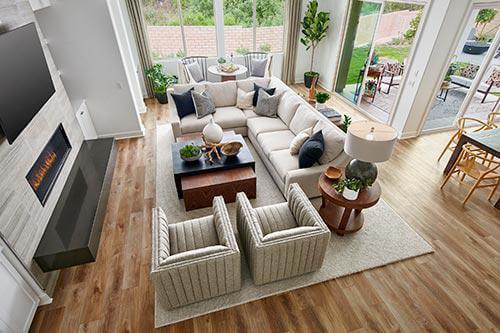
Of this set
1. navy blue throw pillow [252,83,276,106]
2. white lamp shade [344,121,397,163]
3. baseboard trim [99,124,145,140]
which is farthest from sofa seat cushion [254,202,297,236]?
baseboard trim [99,124,145,140]

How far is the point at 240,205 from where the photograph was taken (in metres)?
2.66

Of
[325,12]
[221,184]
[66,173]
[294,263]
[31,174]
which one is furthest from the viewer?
[325,12]

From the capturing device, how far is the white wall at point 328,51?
657 cm

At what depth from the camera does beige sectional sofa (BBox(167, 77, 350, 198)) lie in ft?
11.0

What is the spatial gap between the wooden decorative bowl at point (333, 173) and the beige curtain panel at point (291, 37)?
5.40m

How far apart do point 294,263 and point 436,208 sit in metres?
2.31

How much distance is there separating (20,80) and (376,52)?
6.11 m

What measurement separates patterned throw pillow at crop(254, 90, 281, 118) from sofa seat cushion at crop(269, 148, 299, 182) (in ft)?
3.89

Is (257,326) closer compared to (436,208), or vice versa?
(257,326)

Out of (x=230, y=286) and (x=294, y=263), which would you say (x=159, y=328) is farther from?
(x=294, y=263)

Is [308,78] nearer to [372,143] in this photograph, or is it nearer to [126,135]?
[126,135]

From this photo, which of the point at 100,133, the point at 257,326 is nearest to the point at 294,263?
the point at 257,326

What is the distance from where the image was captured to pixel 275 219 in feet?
9.09

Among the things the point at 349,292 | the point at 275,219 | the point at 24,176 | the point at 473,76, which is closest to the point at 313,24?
the point at 473,76
